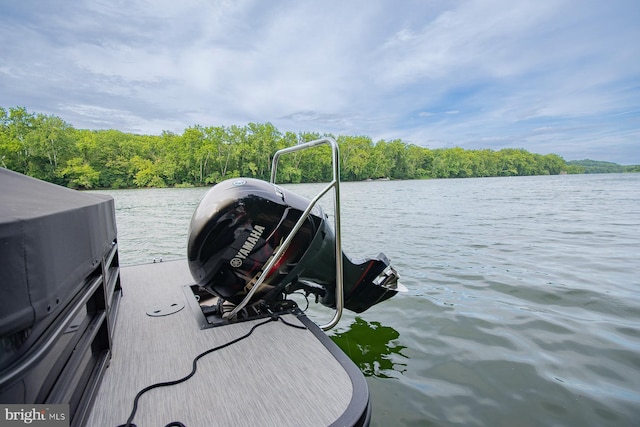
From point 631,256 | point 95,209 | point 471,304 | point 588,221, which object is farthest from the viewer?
point 588,221

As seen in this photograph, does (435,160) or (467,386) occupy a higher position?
(435,160)

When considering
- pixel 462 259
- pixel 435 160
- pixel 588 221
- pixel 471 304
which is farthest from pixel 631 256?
pixel 435 160

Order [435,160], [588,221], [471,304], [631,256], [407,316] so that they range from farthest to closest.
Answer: [435,160], [588,221], [631,256], [471,304], [407,316]

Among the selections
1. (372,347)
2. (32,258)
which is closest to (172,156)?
(372,347)

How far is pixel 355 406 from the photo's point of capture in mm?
981

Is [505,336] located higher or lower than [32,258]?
lower

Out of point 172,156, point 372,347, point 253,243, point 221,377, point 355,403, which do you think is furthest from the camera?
point 172,156

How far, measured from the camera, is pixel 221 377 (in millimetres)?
1151

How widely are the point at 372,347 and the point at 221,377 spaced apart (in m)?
1.53

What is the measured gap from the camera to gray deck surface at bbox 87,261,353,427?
0.96 metres

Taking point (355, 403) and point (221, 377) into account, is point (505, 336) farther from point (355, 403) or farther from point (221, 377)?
point (221, 377)

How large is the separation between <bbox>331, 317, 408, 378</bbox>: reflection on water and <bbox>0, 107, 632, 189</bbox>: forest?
2807 cm

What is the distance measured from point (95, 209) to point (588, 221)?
31.1 ft

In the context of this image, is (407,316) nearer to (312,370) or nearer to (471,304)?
(471,304)
